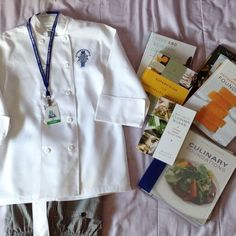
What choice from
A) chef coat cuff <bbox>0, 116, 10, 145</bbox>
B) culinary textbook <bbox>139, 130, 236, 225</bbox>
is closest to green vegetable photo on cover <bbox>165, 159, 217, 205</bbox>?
culinary textbook <bbox>139, 130, 236, 225</bbox>

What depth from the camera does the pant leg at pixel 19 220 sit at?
41.0 inches

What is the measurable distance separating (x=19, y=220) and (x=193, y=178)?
19.6 inches

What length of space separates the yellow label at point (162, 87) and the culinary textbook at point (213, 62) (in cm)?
6

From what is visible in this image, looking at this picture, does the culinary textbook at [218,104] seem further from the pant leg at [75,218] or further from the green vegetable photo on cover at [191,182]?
the pant leg at [75,218]

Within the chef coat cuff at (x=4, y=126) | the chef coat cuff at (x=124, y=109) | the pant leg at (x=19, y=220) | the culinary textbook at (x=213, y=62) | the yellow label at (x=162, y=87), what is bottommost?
the pant leg at (x=19, y=220)

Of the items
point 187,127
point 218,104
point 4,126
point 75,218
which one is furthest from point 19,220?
point 218,104

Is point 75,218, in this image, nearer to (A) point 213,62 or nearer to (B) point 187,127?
(B) point 187,127

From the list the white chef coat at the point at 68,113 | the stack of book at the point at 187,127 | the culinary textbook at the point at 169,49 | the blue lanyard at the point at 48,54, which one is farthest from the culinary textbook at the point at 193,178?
the blue lanyard at the point at 48,54

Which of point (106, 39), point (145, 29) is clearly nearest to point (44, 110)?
point (106, 39)

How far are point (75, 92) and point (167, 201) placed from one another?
0.40 metres

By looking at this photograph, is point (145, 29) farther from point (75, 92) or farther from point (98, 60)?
point (75, 92)

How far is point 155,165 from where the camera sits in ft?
3.69

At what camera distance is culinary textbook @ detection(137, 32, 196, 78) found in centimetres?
120

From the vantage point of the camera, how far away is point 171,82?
1.16 meters
